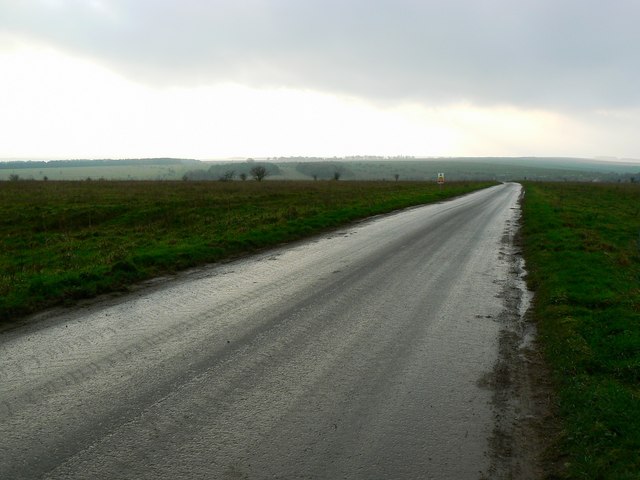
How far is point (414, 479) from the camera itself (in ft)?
12.3

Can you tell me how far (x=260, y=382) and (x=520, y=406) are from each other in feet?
9.94

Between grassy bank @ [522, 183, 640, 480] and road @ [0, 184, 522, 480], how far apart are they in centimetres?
77

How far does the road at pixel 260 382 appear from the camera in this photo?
157 inches

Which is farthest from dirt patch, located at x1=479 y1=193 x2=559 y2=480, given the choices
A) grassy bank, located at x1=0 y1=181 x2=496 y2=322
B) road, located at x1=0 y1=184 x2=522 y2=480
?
grassy bank, located at x1=0 y1=181 x2=496 y2=322

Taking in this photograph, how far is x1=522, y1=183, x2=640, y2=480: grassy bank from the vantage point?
408 centimetres

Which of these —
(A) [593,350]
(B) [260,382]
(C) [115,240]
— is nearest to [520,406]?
(A) [593,350]

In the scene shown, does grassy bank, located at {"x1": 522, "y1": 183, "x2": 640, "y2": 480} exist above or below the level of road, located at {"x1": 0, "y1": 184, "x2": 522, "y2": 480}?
above

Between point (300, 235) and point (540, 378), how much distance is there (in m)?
13.3

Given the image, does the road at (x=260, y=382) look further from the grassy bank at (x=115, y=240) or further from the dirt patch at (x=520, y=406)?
the grassy bank at (x=115, y=240)

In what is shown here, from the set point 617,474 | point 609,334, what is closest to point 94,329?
point 617,474

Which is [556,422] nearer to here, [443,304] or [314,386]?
[314,386]

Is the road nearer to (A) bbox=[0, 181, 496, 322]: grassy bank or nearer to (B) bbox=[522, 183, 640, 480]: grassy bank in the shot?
(B) bbox=[522, 183, 640, 480]: grassy bank

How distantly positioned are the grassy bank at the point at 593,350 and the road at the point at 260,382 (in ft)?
2.54

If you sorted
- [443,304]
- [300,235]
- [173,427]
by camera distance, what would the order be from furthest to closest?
[300,235] → [443,304] → [173,427]
